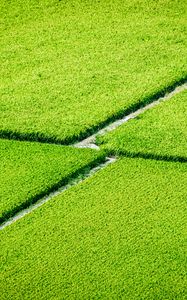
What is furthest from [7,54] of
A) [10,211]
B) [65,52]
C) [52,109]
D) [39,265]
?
[39,265]

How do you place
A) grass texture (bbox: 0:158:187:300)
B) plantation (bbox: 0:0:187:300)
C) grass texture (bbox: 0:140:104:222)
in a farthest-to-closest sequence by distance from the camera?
grass texture (bbox: 0:140:104:222) < plantation (bbox: 0:0:187:300) < grass texture (bbox: 0:158:187:300)

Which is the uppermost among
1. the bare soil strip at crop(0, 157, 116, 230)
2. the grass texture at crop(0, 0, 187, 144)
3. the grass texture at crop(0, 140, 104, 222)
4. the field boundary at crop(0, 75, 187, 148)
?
the grass texture at crop(0, 0, 187, 144)

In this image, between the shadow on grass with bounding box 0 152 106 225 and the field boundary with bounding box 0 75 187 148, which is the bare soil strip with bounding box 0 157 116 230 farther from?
the field boundary with bounding box 0 75 187 148

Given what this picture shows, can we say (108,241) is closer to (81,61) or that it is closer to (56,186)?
(56,186)

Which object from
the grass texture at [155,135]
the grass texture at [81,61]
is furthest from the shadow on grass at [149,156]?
the grass texture at [81,61]

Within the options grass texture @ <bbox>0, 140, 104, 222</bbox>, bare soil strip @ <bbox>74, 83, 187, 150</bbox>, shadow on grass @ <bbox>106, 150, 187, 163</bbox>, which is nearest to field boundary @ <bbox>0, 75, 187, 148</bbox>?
bare soil strip @ <bbox>74, 83, 187, 150</bbox>

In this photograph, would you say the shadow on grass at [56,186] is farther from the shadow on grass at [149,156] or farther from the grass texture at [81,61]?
the grass texture at [81,61]

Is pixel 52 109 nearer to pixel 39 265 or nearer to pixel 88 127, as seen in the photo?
pixel 88 127
